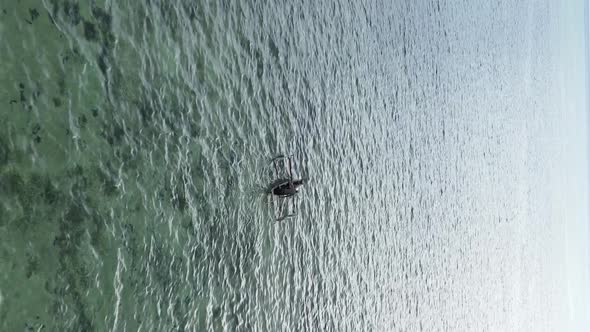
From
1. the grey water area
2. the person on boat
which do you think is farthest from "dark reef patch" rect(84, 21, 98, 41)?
the person on boat

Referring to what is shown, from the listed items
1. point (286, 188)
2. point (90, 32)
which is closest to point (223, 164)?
point (286, 188)

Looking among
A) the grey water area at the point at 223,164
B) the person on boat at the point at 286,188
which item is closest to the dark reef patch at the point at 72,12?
the grey water area at the point at 223,164

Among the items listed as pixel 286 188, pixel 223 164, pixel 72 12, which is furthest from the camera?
pixel 286 188

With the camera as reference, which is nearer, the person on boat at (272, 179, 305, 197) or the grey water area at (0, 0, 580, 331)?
the grey water area at (0, 0, 580, 331)

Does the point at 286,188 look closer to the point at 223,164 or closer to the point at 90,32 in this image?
the point at 223,164

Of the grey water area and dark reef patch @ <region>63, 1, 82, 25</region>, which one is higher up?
dark reef patch @ <region>63, 1, 82, 25</region>

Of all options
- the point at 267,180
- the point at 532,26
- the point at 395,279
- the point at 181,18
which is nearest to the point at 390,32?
the point at 395,279

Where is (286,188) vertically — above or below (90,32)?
below

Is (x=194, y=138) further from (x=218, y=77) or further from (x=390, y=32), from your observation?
(x=390, y=32)

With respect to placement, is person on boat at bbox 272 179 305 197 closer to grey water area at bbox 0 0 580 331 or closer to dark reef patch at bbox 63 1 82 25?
grey water area at bbox 0 0 580 331
